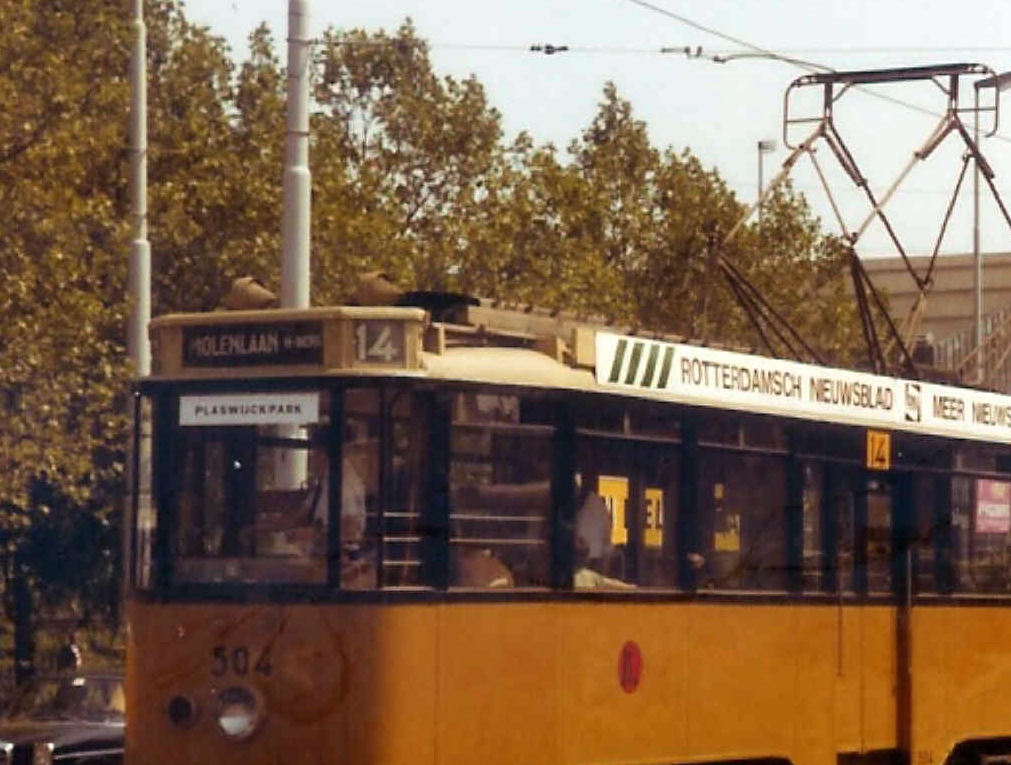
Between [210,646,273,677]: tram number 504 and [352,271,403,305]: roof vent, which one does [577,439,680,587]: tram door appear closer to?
[352,271,403,305]: roof vent

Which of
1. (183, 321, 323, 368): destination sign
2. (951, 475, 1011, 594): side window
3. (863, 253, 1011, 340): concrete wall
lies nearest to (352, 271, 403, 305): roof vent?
(183, 321, 323, 368): destination sign

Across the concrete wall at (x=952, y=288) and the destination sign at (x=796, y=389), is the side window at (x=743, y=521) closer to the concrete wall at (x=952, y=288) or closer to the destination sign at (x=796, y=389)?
the destination sign at (x=796, y=389)

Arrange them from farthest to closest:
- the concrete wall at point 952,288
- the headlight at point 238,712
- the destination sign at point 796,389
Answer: the concrete wall at point 952,288 → the destination sign at point 796,389 → the headlight at point 238,712

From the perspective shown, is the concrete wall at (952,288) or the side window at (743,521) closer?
the side window at (743,521)

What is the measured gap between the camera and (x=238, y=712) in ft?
45.0

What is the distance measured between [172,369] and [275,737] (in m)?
1.94

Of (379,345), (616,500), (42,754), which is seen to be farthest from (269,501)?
(42,754)

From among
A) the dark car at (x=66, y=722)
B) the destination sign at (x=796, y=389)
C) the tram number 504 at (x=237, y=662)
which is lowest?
the dark car at (x=66, y=722)

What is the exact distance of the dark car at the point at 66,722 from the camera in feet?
60.9

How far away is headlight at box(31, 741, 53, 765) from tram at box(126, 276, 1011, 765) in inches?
176

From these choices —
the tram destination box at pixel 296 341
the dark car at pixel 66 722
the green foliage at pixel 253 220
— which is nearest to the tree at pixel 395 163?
the green foliage at pixel 253 220

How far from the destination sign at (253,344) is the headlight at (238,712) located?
62.7 inches

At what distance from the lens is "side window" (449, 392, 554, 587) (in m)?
13.8

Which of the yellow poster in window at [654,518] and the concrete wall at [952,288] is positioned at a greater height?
the concrete wall at [952,288]
